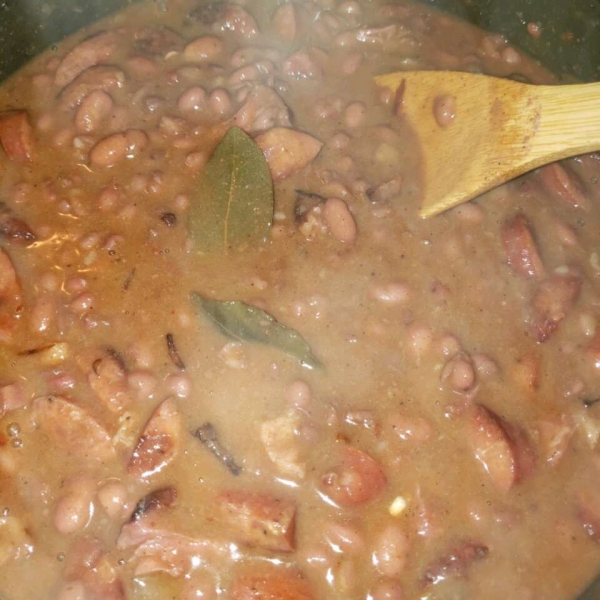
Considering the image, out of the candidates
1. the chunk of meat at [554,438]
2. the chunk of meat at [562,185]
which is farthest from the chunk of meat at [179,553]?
the chunk of meat at [562,185]

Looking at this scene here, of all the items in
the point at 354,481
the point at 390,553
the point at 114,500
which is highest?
the point at 114,500

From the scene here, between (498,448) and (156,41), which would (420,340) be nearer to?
(498,448)

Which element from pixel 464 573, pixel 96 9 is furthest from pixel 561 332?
pixel 96 9

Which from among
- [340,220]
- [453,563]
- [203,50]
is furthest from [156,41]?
[453,563]

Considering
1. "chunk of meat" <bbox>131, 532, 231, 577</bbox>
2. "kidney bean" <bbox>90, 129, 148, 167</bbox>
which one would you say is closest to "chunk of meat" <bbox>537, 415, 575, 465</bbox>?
"chunk of meat" <bbox>131, 532, 231, 577</bbox>

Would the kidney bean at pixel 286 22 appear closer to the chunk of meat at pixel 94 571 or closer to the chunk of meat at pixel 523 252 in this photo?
the chunk of meat at pixel 523 252

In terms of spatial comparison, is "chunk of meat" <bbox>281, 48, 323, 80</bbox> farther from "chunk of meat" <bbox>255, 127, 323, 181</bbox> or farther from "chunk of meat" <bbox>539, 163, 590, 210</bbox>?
"chunk of meat" <bbox>539, 163, 590, 210</bbox>
